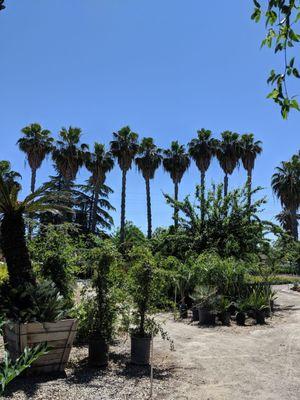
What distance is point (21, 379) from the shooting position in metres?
5.91

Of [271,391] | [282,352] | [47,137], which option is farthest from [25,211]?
[47,137]

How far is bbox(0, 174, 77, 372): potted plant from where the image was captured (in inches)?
243

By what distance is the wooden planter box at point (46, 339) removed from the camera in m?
6.08

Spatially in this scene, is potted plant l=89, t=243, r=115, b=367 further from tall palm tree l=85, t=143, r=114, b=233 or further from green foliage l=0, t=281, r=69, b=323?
tall palm tree l=85, t=143, r=114, b=233

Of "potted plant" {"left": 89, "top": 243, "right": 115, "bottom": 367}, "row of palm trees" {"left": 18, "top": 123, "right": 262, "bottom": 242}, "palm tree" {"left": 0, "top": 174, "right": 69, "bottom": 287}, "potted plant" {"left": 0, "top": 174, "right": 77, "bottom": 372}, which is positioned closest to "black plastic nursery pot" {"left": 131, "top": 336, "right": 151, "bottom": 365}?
"potted plant" {"left": 89, "top": 243, "right": 115, "bottom": 367}

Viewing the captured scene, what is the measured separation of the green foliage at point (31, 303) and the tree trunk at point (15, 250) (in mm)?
166

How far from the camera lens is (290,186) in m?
48.5

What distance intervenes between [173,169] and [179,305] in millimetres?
33286

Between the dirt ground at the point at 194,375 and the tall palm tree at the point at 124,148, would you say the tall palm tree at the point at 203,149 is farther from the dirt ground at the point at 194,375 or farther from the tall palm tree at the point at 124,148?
the dirt ground at the point at 194,375

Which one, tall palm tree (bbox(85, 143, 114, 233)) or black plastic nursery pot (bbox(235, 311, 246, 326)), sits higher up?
tall palm tree (bbox(85, 143, 114, 233))

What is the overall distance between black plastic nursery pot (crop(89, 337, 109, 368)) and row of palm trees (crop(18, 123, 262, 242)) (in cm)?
3266

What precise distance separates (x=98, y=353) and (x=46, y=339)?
1.05 metres

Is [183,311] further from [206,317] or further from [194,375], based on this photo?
[194,375]

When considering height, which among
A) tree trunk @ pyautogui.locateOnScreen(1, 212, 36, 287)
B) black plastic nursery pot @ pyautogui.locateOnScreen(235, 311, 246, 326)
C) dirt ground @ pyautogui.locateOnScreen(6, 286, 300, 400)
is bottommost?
dirt ground @ pyautogui.locateOnScreen(6, 286, 300, 400)
